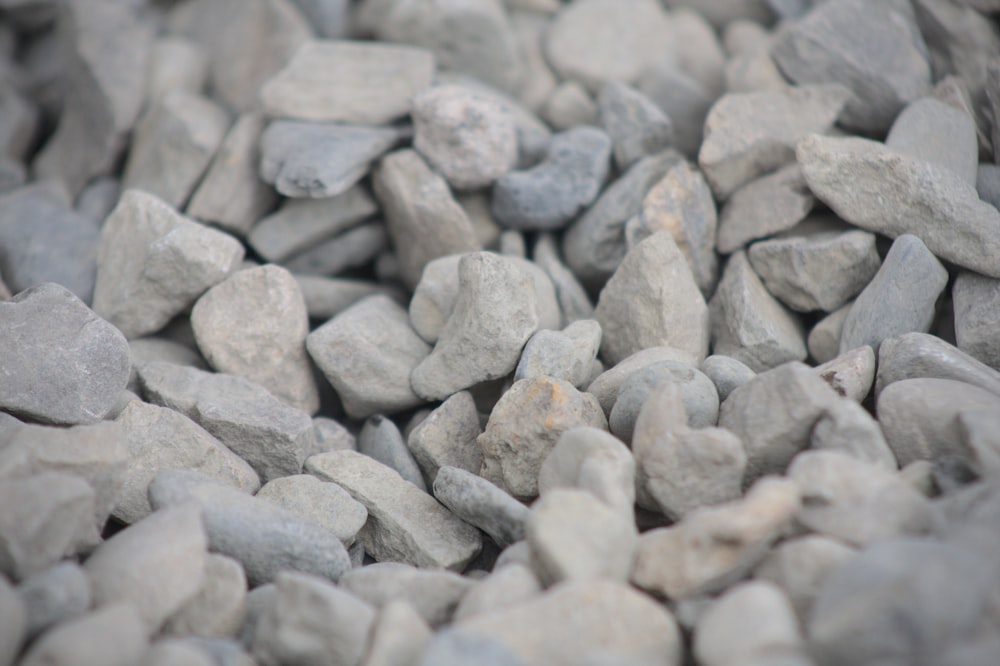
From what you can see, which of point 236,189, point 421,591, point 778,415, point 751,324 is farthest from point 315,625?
point 236,189

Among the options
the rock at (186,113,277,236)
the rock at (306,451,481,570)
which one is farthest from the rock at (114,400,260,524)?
the rock at (186,113,277,236)

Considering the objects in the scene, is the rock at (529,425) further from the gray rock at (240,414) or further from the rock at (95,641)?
the rock at (95,641)

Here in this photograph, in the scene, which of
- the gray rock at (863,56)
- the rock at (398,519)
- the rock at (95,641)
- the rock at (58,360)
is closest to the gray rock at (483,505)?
the rock at (398,519)

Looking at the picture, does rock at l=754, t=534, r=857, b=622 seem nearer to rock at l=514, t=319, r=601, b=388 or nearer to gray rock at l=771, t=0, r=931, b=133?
rock at l=514, t=319, r=601, b=388

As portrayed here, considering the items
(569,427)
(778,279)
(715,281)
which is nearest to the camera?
(569,427)

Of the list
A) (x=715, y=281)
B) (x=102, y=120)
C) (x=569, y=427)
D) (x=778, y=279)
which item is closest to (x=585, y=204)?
(x=715, y=281)

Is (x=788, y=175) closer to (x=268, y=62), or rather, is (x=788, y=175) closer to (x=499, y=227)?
(x=499, y=227)
